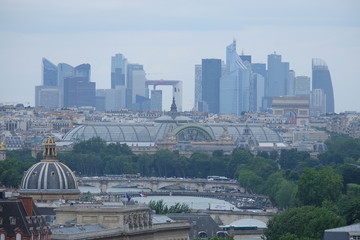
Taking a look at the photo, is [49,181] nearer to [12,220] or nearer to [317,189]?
[317,189]

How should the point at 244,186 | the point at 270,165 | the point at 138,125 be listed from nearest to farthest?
the point at 244,186, the point at 270,165, the point at 138,125

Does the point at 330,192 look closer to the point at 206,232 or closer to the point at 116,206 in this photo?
the point at 206,232

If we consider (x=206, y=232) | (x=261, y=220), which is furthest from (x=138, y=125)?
(x=206, y=232)

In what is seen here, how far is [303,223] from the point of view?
72.9 m

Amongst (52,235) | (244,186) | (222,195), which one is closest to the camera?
(52,235)

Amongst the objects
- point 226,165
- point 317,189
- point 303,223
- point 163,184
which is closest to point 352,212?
point 303,223

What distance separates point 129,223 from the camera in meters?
59.7

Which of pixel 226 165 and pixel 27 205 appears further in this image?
pixel 226 165

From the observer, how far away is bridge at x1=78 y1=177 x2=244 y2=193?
13580 cm

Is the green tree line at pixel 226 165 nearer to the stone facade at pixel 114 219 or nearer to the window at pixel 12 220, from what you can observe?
the stone facade at pixel 114 219

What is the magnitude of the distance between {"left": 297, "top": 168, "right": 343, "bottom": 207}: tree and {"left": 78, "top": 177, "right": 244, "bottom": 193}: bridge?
3868 centimetres

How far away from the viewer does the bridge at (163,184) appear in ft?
446

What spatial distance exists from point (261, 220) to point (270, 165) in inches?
2016

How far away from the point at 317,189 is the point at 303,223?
2145 centimetres
